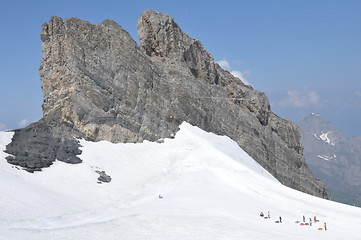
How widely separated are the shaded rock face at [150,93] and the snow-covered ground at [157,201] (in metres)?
4.50

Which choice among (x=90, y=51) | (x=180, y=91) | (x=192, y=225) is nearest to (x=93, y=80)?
(x=90, y=51)

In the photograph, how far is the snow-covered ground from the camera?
26.4 meters

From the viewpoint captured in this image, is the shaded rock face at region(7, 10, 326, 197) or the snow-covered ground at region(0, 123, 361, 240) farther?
the shaded rock face at region(7, 10, 326, 197)

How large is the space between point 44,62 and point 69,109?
8.43 m

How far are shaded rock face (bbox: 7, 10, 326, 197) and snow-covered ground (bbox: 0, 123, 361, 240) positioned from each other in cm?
450

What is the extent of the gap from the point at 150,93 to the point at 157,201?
2684 centimetres

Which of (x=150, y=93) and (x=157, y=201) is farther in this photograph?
(x=150, y=93)

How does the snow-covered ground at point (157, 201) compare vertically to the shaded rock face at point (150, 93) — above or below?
below

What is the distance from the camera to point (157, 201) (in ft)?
123

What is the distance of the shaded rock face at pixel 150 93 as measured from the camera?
54.1 meters

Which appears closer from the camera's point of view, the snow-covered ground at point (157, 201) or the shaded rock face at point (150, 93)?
the snow-covered ground at point (157, 201)

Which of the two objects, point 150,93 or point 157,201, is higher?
point 150,93

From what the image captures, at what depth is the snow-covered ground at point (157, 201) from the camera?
2642 centimetres

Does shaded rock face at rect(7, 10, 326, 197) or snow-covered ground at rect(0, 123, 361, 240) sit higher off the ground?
shaded rock face at rect(7, 10, 326, 197)
